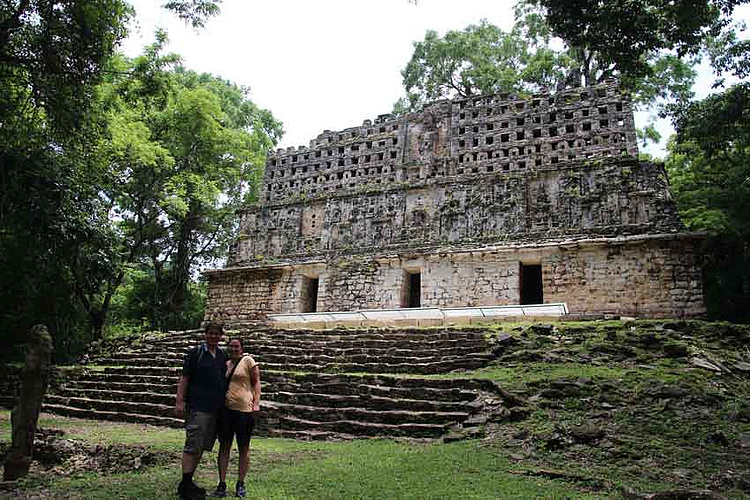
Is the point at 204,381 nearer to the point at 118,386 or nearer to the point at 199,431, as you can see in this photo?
the point at 199,431

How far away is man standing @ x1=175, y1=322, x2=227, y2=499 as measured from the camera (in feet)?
14.0

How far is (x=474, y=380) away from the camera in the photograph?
7914mm

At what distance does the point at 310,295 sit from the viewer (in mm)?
17922

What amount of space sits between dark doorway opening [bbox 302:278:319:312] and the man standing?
12.9 metres

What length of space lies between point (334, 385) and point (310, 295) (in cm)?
959

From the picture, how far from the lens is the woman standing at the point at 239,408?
14.6 ft

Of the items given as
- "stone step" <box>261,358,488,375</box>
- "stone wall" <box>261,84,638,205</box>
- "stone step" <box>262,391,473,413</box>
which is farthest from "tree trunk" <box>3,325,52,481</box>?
"stone wall" <box>261,84,638,205</box>

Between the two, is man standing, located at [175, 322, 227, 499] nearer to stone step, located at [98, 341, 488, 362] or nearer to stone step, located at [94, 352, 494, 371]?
stone step, located at [94, 352, 494, 371]

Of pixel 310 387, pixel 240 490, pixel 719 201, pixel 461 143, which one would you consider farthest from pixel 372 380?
pixel 461 143

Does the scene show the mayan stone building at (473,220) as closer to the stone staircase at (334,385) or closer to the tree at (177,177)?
the tree at (177,177)

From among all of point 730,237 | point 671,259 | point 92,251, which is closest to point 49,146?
point 92,251

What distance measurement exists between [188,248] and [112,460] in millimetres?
20602

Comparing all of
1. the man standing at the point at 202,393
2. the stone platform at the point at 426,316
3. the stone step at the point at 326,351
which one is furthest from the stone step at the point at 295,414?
the stone platform at the point at 426,316

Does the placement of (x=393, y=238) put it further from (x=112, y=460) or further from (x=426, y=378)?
(x=112, y=460)
